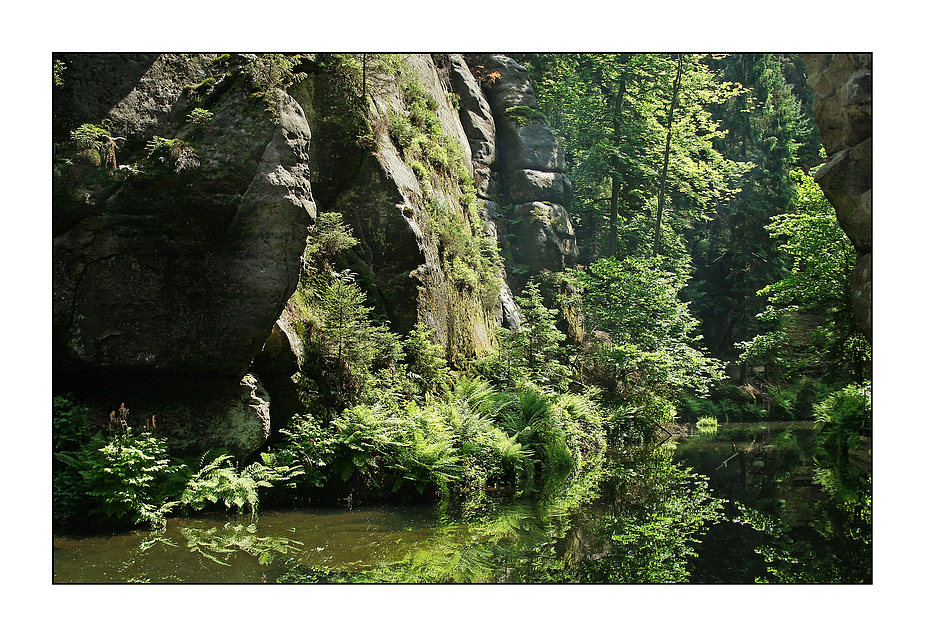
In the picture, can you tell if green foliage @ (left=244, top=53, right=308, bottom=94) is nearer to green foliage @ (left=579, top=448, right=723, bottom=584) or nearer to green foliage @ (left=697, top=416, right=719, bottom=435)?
green foliage @ (left=579, top=448, right=723, bottom=584)

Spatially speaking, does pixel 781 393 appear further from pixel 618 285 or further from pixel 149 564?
pixel 149 564

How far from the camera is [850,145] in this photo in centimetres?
848

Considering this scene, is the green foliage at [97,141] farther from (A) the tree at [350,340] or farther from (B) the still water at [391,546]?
(B) the still water at [391,546]

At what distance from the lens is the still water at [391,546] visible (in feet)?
14.1

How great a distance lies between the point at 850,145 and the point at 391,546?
8.23 metres

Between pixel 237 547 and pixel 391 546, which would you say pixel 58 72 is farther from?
pixel 391 546

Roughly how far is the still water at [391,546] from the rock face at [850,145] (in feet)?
12.4

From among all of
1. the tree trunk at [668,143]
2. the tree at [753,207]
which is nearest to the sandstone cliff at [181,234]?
the tree trunk at [668,143]

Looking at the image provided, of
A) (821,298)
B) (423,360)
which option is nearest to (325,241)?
(423,360)

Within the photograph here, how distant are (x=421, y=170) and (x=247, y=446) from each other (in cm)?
657

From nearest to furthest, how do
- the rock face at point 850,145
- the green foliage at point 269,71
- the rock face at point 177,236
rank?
the rock face at point 177,236, the green foliage at point 269,71, the rock face at point 850,145

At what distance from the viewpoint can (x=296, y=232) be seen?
251 inches

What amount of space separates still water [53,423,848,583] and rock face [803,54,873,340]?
3767mm

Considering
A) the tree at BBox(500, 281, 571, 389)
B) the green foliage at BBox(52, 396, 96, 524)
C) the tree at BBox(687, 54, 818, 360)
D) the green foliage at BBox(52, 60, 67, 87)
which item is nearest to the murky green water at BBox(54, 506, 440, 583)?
the green foliage at BBox(52, 396, 96, 524)
